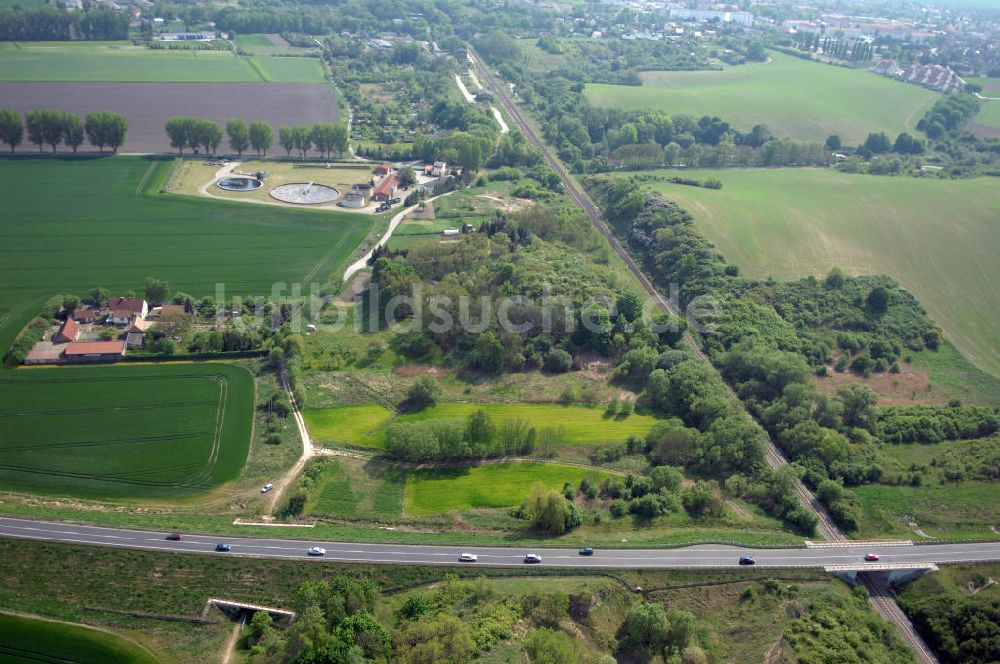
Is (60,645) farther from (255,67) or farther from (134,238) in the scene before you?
(255,67)

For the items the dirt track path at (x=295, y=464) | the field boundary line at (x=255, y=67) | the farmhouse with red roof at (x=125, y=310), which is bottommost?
the dirt track path at (x=295, y=464)

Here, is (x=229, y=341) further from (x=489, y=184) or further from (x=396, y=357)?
(x=489, y=184)

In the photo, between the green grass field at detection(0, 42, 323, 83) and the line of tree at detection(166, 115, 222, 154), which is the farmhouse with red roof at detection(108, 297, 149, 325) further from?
the green grass field at detection(0, 42, 323, 83)

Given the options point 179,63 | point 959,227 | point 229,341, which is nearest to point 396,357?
point 229,341

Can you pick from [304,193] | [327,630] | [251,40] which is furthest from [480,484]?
[251,40]

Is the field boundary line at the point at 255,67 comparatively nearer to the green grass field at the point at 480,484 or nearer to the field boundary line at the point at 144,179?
the field boundary line at the point at 144,179

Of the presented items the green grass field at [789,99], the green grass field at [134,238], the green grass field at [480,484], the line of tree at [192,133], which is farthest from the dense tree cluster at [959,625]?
the green grass field at [789,99]
